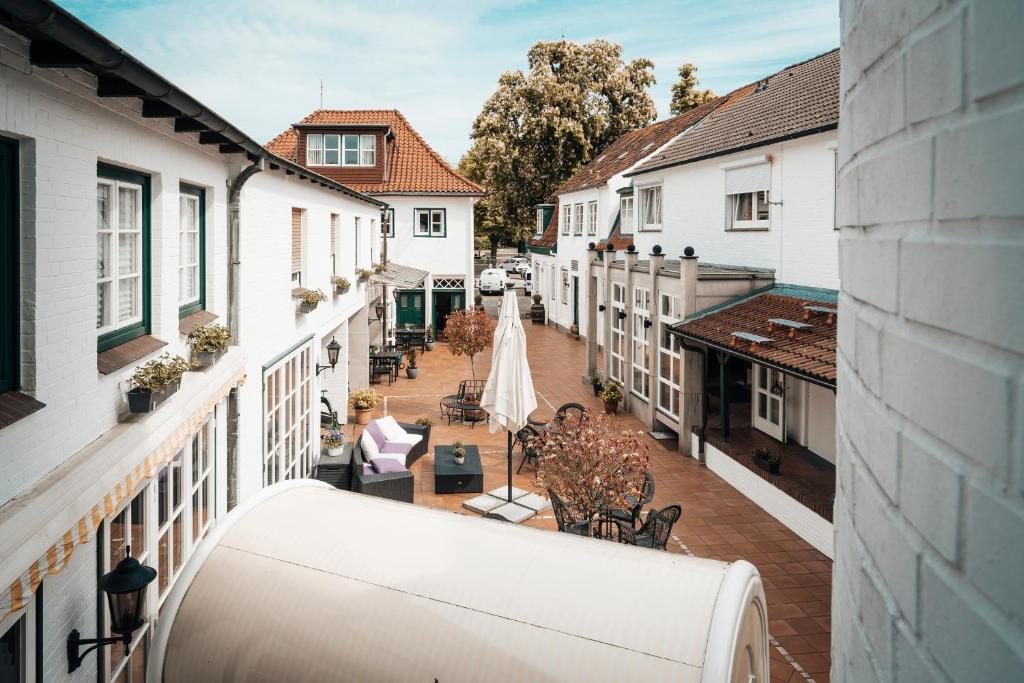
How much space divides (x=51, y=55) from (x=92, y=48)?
235mm

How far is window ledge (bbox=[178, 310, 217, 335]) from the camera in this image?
7427mm

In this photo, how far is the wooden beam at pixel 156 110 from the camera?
5.99 m

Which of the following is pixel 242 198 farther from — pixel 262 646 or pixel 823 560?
pixel 823 560

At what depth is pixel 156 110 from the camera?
6.08m

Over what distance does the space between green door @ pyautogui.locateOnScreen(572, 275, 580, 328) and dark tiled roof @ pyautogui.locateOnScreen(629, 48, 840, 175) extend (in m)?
10.5

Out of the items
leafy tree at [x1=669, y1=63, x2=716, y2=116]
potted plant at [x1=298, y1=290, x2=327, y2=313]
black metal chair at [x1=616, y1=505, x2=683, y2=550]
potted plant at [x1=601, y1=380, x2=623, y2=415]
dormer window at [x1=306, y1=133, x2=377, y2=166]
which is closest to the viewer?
black metal chair at [x1=616, y1=505, x2=683, y2=550]

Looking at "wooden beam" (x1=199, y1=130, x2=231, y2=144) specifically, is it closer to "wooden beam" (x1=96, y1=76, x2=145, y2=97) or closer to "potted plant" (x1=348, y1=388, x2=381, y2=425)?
"wooden beam" (x1=96, y1=76, x2=145, y2=97)

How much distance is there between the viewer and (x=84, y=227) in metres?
5.05

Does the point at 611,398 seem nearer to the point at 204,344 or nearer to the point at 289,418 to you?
the point at 289,418

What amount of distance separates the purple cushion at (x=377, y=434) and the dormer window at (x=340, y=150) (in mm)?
19180

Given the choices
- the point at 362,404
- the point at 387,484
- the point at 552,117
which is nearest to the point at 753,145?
the point at 387,484

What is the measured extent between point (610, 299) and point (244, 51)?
1127 centimetres

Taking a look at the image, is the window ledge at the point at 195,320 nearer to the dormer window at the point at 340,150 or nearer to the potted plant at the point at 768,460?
the potted plant at the point at 768,460

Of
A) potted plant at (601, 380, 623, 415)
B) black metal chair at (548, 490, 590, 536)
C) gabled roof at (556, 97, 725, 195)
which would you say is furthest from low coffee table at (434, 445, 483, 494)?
gabled roof at (556, 97, 725, 195)
